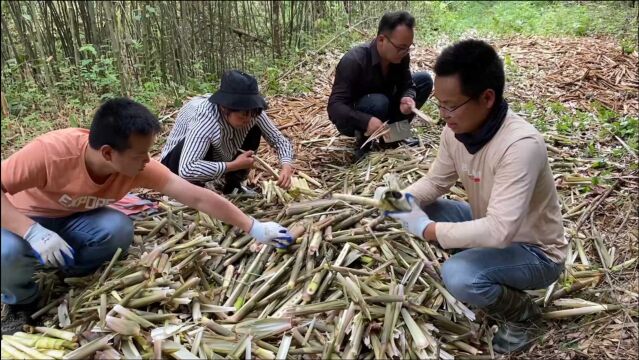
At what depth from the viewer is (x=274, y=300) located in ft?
7.73

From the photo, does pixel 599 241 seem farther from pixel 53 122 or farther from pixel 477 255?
pixel 53 122

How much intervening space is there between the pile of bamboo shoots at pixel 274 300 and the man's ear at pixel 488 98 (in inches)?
21.4

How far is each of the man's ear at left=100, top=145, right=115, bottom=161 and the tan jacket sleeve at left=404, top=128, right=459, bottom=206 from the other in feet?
4.44

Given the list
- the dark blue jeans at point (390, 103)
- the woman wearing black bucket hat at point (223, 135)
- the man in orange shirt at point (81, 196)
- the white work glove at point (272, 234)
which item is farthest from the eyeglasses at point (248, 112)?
the dark blue jeans at point (390, 103)

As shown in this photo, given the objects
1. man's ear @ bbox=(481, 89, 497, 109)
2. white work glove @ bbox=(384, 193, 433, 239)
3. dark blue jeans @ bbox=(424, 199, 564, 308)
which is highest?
man's ear @ bbox=(481, 89, 497, 109)

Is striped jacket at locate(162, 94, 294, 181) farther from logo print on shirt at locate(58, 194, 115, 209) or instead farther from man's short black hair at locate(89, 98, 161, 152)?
man's short black hair at locate(89, 98, 161, 152)

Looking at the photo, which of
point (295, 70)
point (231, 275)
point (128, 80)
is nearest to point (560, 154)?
point (231, 275)

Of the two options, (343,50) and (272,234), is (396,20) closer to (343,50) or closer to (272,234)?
(272,234)

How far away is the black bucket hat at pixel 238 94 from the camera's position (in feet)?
9.80

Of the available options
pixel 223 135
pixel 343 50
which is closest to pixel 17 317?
pixel 223 135

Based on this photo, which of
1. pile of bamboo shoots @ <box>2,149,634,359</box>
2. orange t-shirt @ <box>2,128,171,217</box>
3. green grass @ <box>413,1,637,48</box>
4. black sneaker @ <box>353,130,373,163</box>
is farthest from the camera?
green grass @ <box>413,1,637,48</box>

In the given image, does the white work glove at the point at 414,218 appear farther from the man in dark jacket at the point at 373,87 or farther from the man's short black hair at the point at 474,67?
the man in dark jacket at the point at 373,87

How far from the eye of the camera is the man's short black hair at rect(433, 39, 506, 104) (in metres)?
2.04

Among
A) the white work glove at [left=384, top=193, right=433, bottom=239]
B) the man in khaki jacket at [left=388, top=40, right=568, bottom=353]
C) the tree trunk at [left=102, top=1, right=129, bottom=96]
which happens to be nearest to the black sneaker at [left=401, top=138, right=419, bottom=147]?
the man in khaki jacket at [left=388, top=40, right=568, bottom=353]
